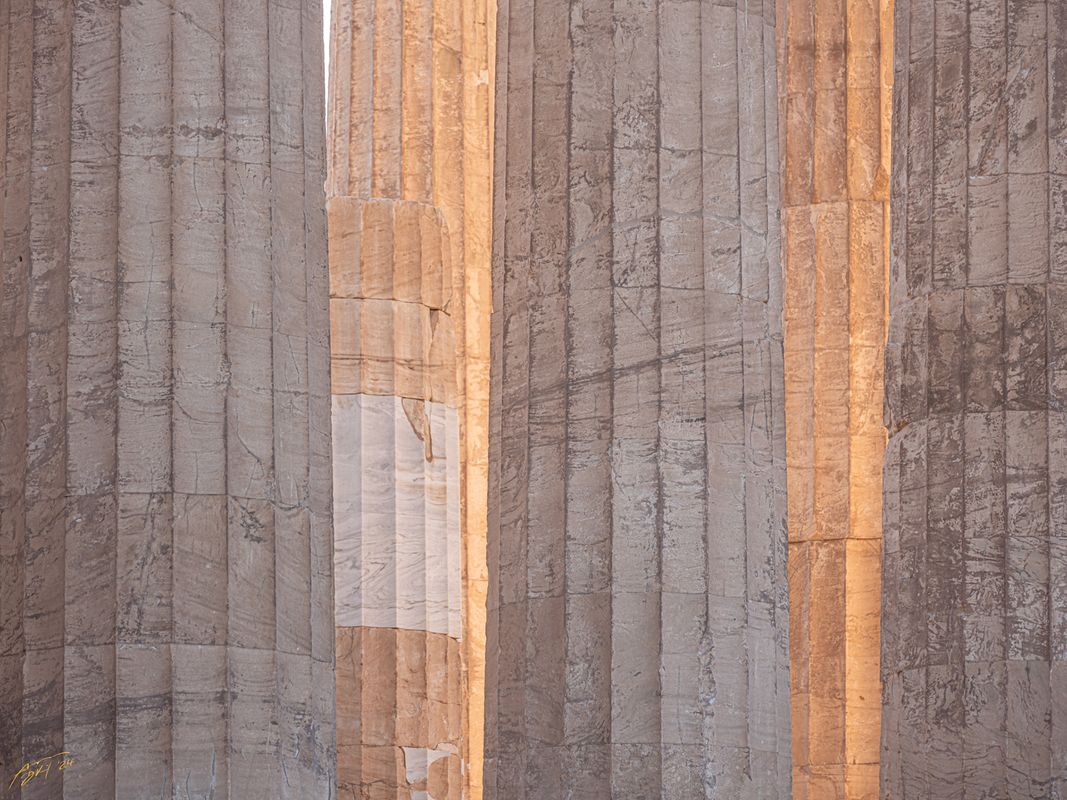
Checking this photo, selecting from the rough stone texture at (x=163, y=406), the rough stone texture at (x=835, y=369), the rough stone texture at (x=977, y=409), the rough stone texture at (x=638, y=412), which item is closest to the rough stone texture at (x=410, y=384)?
the rough stone texture at (x=835, y=369)

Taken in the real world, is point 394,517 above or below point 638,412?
below

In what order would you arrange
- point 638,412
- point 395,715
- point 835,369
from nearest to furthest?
point 638,412 → point 835,369 → point 395,715

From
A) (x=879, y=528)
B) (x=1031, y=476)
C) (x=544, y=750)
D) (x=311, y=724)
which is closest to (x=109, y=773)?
(x=311, y=724)

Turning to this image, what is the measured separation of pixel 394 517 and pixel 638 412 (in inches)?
551

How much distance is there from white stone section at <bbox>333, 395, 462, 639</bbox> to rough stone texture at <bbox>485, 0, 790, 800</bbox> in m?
12.1

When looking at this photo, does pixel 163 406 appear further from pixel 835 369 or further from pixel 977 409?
pixel 835 369

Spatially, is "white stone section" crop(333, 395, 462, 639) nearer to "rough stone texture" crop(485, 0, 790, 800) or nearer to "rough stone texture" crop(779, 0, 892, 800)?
"rough stone texture" crop(779, 0, 892, 800)

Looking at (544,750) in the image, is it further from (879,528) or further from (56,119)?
(879,528)
